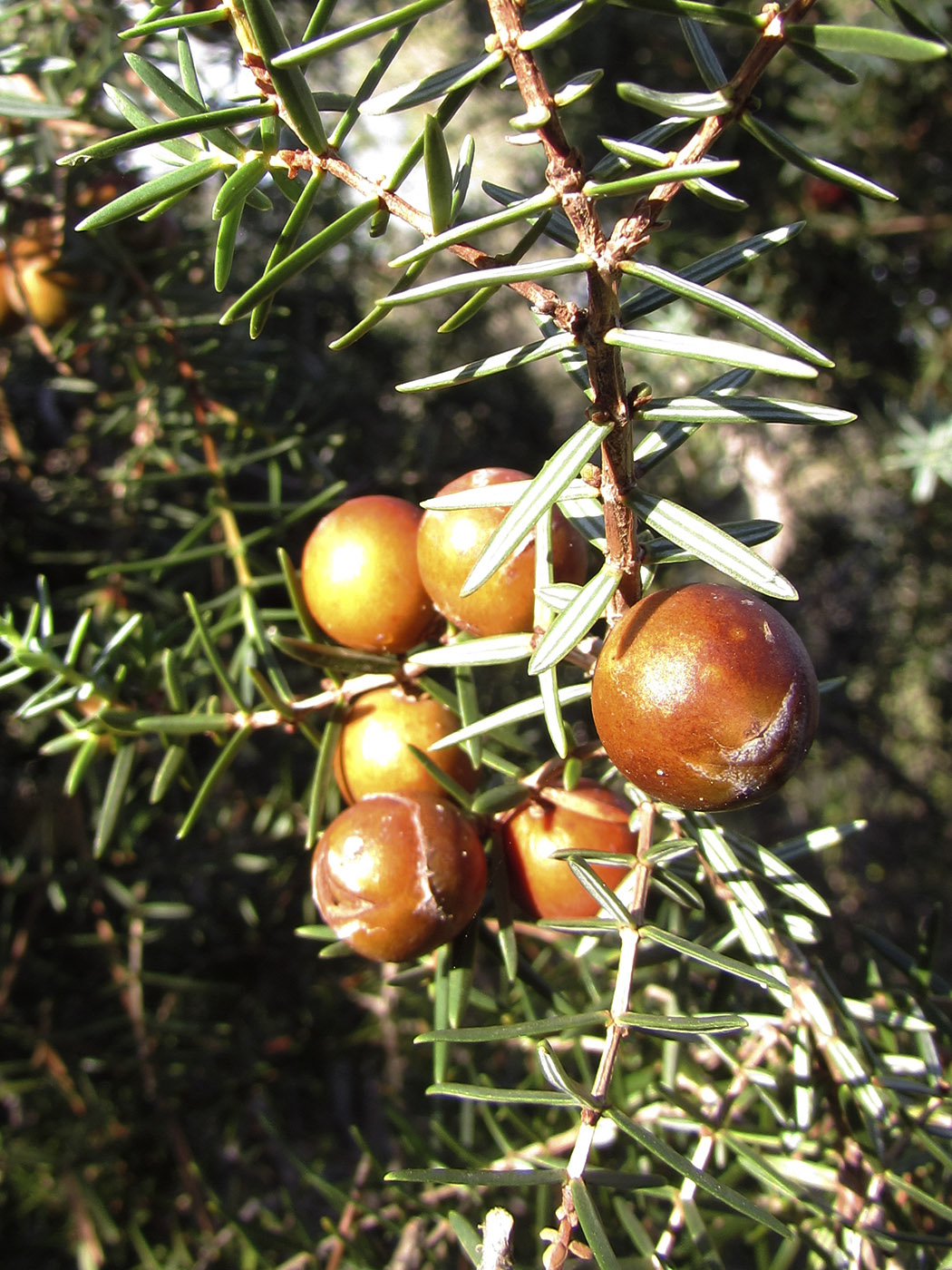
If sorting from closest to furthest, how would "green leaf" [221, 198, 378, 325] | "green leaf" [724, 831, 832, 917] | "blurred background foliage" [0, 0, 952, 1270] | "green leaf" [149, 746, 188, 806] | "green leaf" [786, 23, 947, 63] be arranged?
"green leaf" [786, 23, 947, 63] → "green leaf" [221, 198, 378, 325] → "green leaf" [724, 831, 832, 917] → "green leaf" [149, 746, 188, 806] → "blurred background foliage" [0, 0, 952, 1270]

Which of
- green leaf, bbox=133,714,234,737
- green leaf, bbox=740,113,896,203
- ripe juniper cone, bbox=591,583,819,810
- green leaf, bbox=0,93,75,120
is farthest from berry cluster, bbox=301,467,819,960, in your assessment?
green leaf, bbox=0,93,75,120

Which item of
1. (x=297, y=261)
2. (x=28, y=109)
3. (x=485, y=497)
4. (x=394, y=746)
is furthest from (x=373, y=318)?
(x=28, y=109)

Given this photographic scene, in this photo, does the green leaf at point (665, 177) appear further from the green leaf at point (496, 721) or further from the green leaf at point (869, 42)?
the green leaf at point (496, 721)

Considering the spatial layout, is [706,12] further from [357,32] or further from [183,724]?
[183,724]

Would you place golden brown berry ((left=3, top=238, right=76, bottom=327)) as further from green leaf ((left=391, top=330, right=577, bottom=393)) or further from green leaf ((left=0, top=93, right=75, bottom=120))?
green leaf ((left=391, top=330, right=577, bottom=393))

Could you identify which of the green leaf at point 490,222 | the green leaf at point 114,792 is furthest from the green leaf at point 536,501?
the green leaf at point 114,792

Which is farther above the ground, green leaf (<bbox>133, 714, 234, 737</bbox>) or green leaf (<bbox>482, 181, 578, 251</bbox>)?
green leaf (<bbox>482, 181, 578, 251</bbox>)
